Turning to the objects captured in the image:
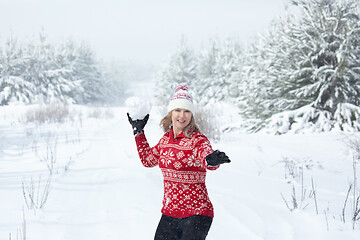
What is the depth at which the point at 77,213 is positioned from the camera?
308cm

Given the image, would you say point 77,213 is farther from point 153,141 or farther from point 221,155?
point 153,141

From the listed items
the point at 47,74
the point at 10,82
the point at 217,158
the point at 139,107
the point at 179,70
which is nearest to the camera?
the point at 217,158

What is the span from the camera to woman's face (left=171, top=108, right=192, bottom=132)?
197 centimetres

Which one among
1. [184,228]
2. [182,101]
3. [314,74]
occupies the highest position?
[314,74]

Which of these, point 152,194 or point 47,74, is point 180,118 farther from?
point 47,74

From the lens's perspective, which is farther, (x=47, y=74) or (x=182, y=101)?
(x=47, y=74)

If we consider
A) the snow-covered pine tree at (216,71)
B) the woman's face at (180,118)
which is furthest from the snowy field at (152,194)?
the snow-covered pine tree at (216,71)

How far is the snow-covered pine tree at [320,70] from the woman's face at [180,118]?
760 cm

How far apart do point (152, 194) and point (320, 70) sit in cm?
712

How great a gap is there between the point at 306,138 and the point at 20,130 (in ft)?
29.9

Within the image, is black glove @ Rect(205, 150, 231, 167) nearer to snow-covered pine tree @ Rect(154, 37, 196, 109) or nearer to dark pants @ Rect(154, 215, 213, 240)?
dark pants @ Rect(154, 215, 213, 240)

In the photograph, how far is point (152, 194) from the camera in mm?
3807

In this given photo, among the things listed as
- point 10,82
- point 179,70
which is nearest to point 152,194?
point 10,82

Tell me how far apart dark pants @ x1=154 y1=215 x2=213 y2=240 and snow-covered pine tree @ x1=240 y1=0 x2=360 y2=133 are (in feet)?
25.5
